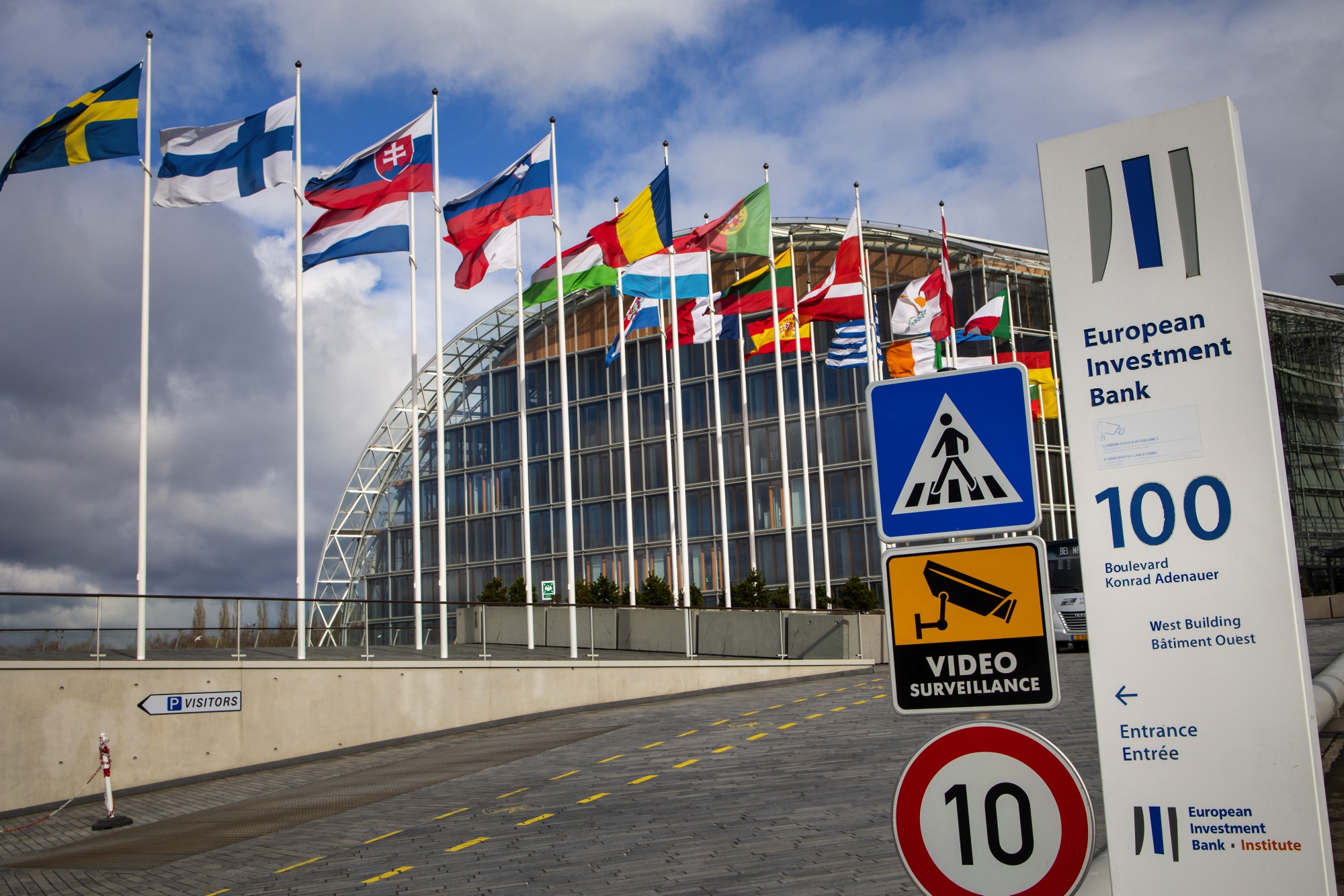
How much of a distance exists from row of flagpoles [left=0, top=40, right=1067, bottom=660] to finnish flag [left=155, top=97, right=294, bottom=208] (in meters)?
0.03

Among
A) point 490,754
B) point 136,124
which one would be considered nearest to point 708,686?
point 490,754

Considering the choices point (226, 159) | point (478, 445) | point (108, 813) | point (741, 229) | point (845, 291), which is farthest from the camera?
point (478, 445)

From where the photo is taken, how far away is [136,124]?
2105 cm

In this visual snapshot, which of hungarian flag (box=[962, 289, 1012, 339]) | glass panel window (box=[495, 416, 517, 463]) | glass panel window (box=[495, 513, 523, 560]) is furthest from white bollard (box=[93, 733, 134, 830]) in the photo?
glass panel window (box=[495, 416, 517, 463])

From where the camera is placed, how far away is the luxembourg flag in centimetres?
3234

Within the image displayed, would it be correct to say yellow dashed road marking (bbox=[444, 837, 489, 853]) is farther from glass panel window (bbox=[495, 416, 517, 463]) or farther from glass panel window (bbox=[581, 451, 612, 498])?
glass panel window (bbox=[495, 416, 517, 463])

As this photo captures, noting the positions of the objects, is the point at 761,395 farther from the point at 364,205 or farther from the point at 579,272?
the point at 364,205

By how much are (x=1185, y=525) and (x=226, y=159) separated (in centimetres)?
2135

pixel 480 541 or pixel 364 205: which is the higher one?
pixel 364 205

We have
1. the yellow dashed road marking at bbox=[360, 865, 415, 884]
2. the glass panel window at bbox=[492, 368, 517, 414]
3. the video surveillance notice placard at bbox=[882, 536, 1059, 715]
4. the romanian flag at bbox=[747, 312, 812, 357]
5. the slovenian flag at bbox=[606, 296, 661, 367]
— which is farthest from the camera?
the glass panel window at bbox=[492, 368, 517, 414]

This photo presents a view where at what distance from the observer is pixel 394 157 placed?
24328mm

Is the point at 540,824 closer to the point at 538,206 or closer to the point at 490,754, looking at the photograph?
the point at 490,754

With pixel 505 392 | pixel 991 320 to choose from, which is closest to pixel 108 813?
pixel 991 320

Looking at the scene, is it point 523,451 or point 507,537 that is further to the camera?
point 507,537
